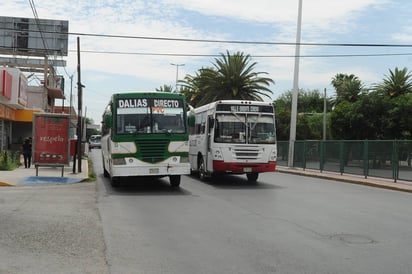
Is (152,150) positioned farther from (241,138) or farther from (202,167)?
(202,167)

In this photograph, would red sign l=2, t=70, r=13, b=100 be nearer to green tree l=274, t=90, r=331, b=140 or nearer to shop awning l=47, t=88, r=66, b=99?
green tree l=274, t=90, r=331, b=140

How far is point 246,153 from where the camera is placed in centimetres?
1783

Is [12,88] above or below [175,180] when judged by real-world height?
above

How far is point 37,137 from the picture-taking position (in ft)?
71.0

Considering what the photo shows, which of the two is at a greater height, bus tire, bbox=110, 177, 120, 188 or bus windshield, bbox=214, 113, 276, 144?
bus windshield, bbox=214, 113, 276, 144

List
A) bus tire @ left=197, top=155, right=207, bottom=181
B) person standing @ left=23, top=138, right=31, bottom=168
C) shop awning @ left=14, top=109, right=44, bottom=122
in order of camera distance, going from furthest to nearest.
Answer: shop awning @ left=14, top=109, right=44, bottom=122 < person standing @ left=23, top=138, right=31, bottom=168 < bus tire @ left=197, top=155, right=207, bottom=181

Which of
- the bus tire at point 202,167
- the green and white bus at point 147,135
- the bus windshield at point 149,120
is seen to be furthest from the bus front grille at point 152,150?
the bus tire at point 202,167

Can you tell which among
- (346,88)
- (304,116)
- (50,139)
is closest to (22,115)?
(50,139)

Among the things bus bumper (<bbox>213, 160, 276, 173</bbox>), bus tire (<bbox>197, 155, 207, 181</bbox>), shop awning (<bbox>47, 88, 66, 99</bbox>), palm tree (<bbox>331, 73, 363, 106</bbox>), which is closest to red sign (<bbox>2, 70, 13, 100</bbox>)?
bus tire (<bbox>197, 155, 207, 181</bbox>)

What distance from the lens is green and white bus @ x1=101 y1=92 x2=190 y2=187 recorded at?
15.2 metres

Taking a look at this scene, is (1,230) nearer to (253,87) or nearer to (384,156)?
(384,156)

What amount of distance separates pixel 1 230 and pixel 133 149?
677 centimetres

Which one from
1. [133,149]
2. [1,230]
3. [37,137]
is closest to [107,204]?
[133,149]

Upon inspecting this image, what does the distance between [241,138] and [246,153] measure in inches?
22.5
